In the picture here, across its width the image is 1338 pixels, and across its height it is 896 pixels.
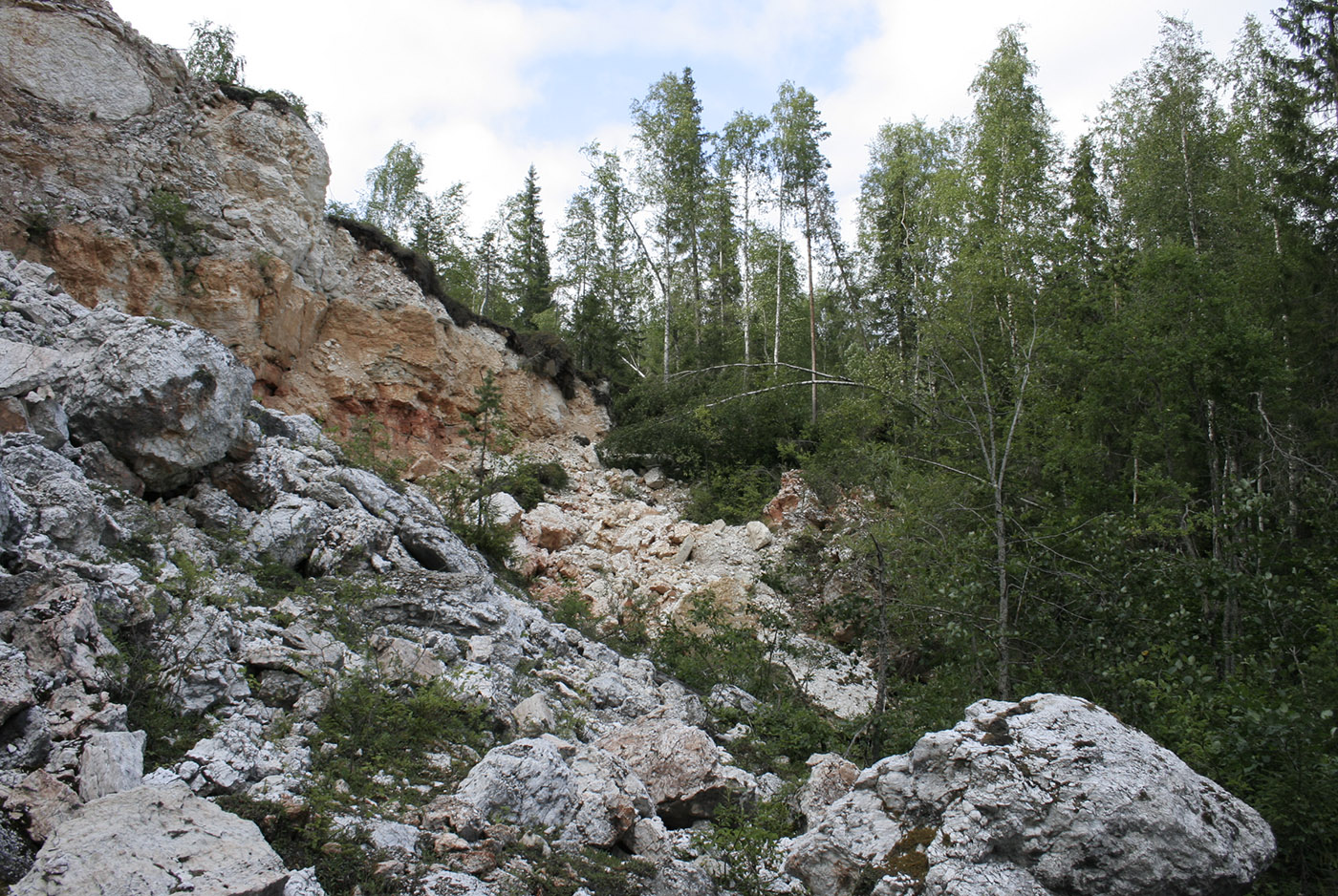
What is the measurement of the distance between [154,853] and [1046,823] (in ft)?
12.9

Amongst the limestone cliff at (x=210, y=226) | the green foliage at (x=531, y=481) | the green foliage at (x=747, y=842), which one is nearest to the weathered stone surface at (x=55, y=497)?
the green foliage at (x=747, y=842)

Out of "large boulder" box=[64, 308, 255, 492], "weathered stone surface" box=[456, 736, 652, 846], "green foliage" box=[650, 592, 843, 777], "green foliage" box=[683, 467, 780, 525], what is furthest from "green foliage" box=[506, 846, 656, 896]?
"green foliage" box=[683, 467, 780, 525]

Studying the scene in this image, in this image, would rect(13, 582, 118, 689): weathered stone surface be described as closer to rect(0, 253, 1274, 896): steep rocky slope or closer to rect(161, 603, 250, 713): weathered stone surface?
rect(0, 253, 1274, 896): steep rocky slope

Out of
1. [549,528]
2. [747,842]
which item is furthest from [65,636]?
[549,528]

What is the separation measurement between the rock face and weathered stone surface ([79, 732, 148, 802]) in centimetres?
345

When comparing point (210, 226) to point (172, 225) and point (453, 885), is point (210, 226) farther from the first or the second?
point (453, 885)

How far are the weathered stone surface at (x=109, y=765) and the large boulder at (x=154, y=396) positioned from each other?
389cm

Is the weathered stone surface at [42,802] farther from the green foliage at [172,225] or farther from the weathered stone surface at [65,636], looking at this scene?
the green foliage at [172,225]

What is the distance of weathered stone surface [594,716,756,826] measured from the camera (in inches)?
204

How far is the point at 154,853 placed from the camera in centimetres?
295

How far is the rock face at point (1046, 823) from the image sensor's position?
358 centimetres

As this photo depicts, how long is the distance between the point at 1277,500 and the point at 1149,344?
224 cm

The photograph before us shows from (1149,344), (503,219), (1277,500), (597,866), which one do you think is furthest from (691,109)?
(597,866)

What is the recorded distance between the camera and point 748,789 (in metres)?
5.40
